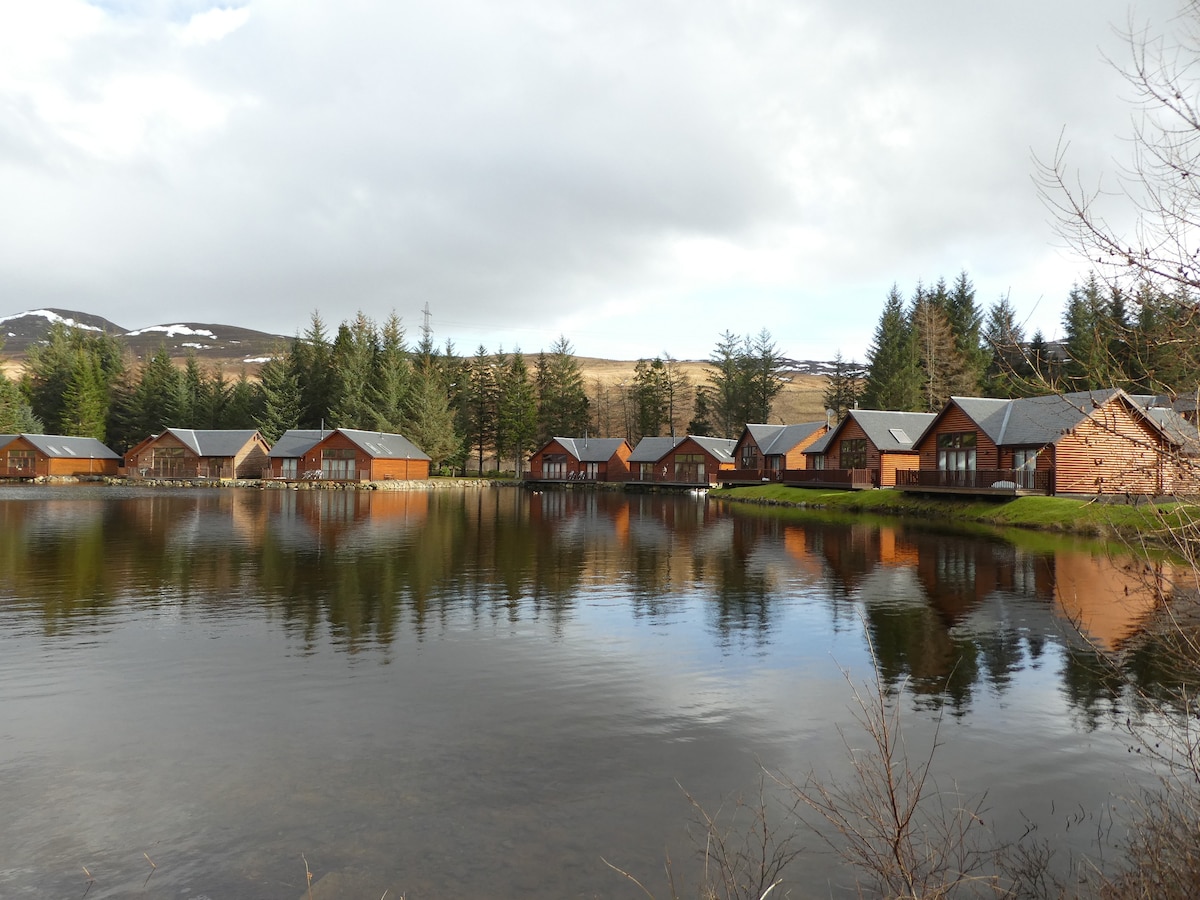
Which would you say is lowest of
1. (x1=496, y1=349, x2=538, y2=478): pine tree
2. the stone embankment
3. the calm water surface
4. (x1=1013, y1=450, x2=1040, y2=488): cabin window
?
the calm water surface

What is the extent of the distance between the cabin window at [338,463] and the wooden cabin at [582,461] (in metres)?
20.7

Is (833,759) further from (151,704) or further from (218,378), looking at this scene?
(218,378)

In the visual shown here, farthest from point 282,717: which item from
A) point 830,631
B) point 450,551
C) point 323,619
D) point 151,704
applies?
point 450,551

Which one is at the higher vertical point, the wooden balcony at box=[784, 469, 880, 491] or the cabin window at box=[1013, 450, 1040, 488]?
the cabin window at box=[1013, 450, 1040, 488]

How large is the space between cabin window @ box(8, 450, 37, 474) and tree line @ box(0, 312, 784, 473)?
1294cm

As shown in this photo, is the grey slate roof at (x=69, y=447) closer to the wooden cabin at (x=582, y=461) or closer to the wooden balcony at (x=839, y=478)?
the wooden cabin at (x=582, y=461)

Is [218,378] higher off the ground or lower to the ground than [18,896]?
higher

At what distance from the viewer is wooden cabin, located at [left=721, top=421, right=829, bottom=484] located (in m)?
68.4

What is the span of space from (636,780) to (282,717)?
4.96 metres

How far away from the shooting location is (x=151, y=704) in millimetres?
11141

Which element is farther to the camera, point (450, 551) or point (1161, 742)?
point (450, 551)

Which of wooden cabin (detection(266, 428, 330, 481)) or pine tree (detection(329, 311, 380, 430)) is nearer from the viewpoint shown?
wooden cabin (detection(266, 428, 330, 481))

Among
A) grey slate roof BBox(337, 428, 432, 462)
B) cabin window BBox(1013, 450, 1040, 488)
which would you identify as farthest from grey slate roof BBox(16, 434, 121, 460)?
cabin window BBox(1013, 450, 1040, 488)

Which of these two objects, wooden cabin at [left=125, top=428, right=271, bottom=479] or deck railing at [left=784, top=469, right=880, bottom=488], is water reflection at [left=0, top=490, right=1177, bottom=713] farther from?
wooden cabin at [left=125, top=428, right=271, bottom=479]
